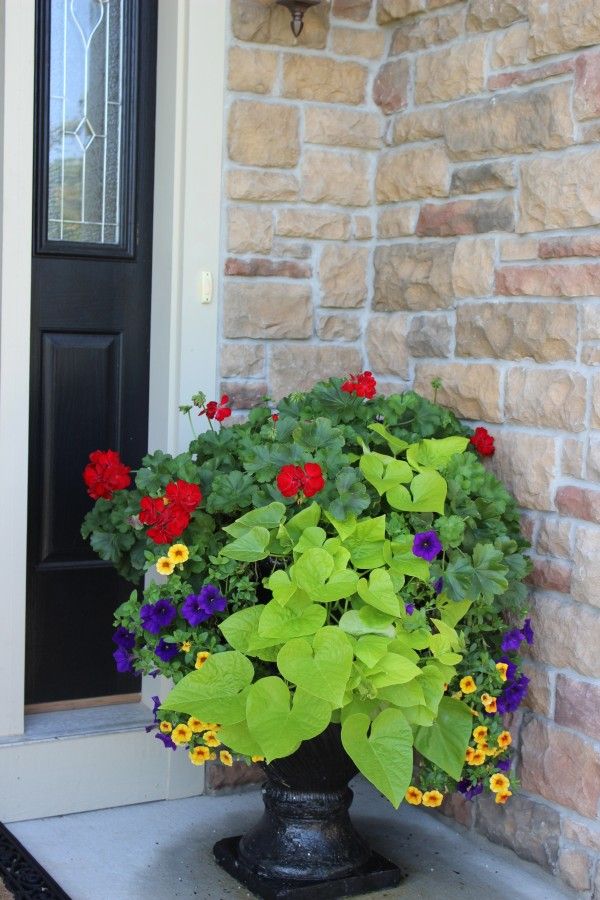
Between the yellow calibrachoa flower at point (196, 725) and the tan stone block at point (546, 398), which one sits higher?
the tan stone block at point (546, 398)

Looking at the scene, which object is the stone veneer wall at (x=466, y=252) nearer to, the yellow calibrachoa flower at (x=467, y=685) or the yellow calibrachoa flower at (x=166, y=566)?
the yellow calibrachoa flower at (x=467, y=685)

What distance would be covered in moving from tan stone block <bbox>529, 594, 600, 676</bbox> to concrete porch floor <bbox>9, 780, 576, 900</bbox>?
0.54m

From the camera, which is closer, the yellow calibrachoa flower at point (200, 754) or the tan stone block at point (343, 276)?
the yellow calibrachoa flower at point (200, 754)

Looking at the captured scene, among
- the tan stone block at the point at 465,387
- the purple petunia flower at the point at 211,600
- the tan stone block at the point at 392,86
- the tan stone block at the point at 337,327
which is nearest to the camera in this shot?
the purple petunia flower at the point at 211,600

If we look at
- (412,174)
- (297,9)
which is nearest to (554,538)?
(412,174)

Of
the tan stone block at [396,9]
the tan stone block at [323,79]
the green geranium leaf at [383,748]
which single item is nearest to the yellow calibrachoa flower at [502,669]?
the green geranium leaf at [383,748]

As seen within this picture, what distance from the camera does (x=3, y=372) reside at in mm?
3039

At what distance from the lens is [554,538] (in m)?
2.80

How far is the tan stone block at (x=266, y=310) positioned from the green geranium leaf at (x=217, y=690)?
3.78 ft

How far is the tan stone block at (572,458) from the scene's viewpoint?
2.72 m

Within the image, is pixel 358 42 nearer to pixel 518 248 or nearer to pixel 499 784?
pixel 518 248

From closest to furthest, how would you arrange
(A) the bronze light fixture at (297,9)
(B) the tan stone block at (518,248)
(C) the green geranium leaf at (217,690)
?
(C) the green geranium leaf at (217,690) < (B) the tan stone block at (518,248) < (A) the bronze light fixture at (297,9)

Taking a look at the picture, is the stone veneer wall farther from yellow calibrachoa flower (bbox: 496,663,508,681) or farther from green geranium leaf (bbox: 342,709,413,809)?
green geranium leaf (bbox: 342,709,413,809)

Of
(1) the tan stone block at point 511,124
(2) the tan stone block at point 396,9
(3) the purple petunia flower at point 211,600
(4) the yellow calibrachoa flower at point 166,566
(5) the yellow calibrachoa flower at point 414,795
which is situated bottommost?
(5) the yellow calibrachoa flower at point 414,795
